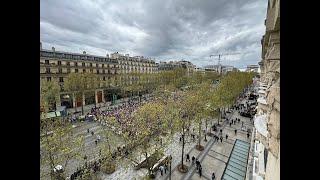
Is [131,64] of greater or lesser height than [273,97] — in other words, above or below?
above

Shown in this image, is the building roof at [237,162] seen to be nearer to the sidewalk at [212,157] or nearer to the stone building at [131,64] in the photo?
the sidewalk at [212,157]

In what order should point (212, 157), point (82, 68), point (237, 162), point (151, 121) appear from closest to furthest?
1. point (151, 121)
2. point (237, 162)
3. point (212, 157)
4. point (82, 68)

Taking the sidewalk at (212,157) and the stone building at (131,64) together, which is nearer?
the sidewalk at (212,157)

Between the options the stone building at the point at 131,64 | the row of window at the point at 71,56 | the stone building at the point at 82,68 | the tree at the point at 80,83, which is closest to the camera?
the stone building at the point at 82,68

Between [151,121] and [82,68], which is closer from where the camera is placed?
[151,121]

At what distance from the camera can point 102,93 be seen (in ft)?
142

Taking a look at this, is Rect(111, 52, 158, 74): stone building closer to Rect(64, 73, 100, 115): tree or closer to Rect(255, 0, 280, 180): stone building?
Rect(64, 73, 100, 115): tree

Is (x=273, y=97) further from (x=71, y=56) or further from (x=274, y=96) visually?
(x=71, y=56)

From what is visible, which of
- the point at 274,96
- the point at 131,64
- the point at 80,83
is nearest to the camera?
the point at 274,96

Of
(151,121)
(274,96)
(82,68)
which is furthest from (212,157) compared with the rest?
(82,68)

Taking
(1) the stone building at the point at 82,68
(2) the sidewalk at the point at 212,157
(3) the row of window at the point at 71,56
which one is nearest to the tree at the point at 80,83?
(1) the stone building at the point at 82,68
